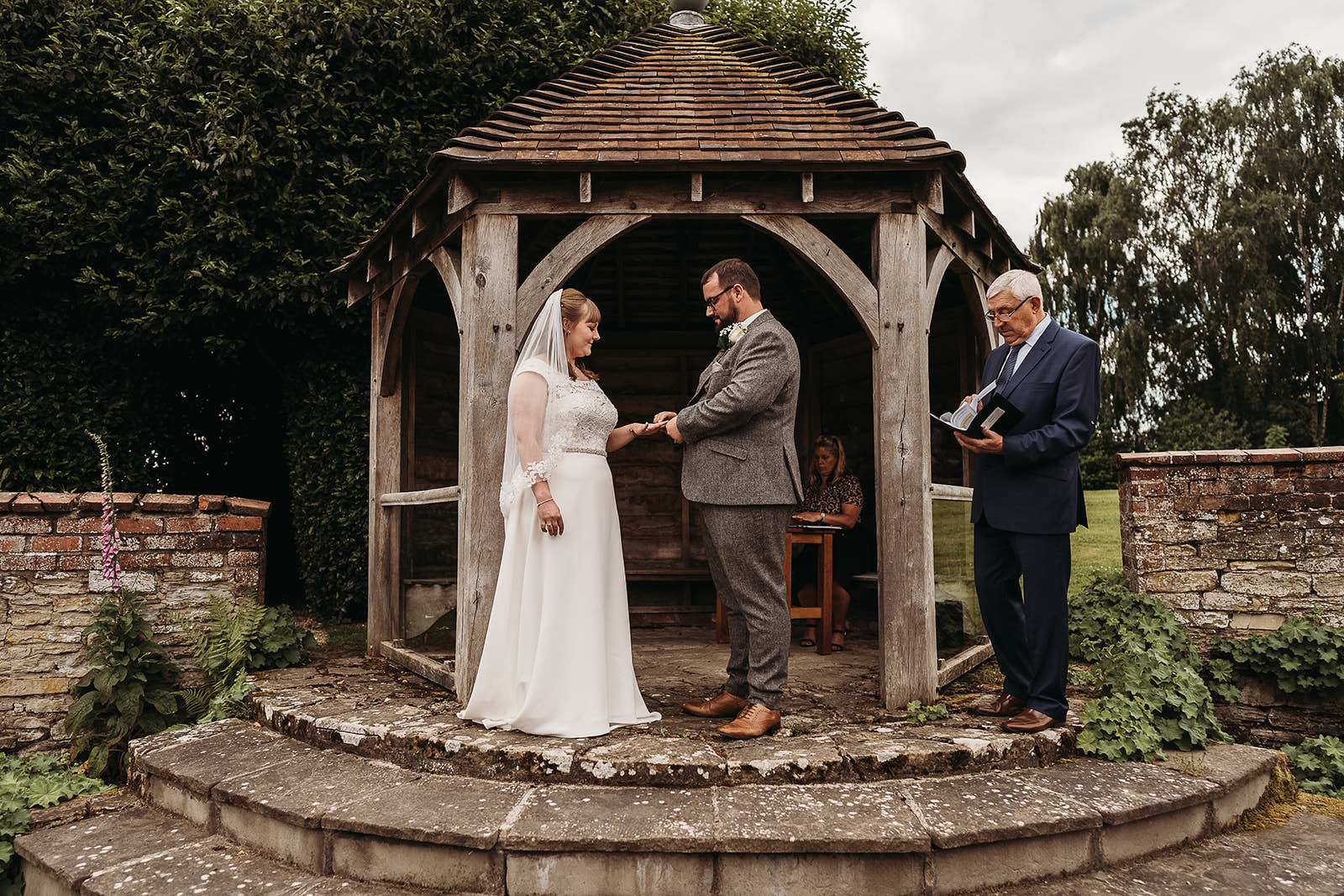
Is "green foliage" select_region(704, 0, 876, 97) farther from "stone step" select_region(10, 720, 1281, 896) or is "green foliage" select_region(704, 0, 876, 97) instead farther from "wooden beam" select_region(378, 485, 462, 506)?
"stone step" select_region(10, 720, 1281, 896)

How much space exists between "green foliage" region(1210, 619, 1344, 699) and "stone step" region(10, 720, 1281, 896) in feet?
8.42

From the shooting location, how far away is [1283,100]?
20.2 m

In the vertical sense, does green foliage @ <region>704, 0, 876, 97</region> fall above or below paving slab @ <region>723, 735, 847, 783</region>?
above

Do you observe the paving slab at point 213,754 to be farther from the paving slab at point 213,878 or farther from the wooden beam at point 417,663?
the wooden beam at point 417,663

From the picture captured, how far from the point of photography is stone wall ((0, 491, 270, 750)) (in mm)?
5090

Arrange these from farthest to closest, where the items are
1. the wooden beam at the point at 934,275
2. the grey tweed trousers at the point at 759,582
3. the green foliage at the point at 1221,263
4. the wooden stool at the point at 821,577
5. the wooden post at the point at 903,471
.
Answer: the green foliage at the point at 1221,263
the wooden stool at the point at 821,577
the wooden beam at the point at 934,275
the wooden post at the point at 903,471
the grey tweed trousers at the point at 759,582

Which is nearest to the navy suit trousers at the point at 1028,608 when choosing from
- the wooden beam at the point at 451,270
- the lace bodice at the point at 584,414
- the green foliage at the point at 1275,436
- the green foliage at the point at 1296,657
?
the lace bodice at the point at 584,414

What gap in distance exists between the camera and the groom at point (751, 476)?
3.65m

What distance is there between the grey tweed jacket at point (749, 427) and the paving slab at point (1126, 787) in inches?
62.1

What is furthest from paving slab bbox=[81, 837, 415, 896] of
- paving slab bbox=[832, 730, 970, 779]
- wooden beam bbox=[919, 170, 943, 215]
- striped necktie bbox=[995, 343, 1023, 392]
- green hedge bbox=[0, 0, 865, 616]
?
green hedge bbox=[0, 0, 865, 616]

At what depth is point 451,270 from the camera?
15.5ft

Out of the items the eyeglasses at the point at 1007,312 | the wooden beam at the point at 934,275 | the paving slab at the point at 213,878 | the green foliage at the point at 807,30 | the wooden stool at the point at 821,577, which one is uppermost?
the green foliage at the point at 807,30

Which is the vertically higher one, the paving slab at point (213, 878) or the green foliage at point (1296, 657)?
the green foliage at point (1296, 657)

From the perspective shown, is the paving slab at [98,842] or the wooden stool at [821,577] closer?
the paving slab at [98,842]
